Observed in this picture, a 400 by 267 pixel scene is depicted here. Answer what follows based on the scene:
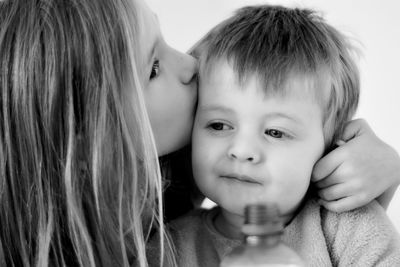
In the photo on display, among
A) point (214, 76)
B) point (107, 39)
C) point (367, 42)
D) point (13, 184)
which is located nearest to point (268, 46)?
point (214, 76)

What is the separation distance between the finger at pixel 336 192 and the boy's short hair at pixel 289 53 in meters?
0.09

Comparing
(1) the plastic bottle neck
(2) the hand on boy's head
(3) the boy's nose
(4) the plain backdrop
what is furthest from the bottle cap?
(4) the plain backdrop

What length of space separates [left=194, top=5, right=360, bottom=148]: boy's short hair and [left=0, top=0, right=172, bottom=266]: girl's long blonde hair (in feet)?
0.58

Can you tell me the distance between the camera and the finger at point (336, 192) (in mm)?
1191

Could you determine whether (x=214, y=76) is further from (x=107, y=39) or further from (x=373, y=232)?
(x=373, y=232)

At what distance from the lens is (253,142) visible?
1130mm

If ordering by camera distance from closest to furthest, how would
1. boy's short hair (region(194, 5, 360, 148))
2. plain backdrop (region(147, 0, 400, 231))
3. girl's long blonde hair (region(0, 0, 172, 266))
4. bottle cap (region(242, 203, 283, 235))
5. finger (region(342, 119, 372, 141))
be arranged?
bottle cap (region(242, 203, 283, 235)) → girl's long blonde hair (region(0, 0, 172, 266)) → boy's short hair (region(194, 5, 360, 148)) → finger (region(342, 119, 372, 141)) → plain backdrop (region(147, 0, 400, 231))

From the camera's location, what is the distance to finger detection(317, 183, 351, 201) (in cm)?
119

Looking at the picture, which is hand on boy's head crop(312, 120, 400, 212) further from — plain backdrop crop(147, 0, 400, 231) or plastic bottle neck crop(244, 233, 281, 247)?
plain backdrop crop(147, 0, 400, 231)

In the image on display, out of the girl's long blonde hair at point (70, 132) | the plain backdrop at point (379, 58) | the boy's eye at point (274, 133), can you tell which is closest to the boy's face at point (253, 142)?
the boy's eye at point (274, 133)

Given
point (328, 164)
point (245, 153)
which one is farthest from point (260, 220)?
point (328, 164)

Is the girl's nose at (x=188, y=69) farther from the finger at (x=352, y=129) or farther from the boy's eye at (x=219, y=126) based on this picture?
the finger at (x=352, y=129)

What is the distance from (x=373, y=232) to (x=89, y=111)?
0.52 metres

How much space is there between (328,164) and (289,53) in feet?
0.67
